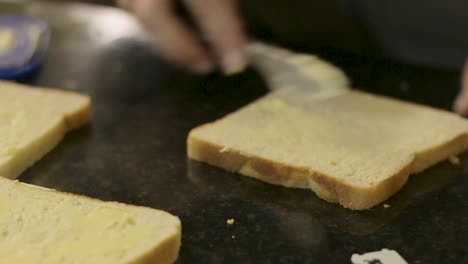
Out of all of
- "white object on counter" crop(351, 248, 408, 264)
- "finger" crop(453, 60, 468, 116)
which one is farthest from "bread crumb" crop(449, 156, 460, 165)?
"white object on counter" crop(351, 248, 408, 264)

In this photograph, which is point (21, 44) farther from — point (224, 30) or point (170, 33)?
point (224, 30)

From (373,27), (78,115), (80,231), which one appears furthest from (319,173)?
(373,27)

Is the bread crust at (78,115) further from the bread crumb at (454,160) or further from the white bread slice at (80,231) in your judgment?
the bread crumb at (454,160)

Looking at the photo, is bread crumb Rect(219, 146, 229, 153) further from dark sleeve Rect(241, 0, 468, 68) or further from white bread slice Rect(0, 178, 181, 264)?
dark sleeve Rect(241, 0, 468, 68)

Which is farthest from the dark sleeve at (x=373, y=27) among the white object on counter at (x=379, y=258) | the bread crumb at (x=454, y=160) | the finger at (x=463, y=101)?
the white object on counter at (x=379, y=258)

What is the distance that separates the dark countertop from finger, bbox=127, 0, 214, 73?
0.09 meters

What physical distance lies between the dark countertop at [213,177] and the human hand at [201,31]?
0.29ft

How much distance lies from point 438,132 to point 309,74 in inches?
13.7

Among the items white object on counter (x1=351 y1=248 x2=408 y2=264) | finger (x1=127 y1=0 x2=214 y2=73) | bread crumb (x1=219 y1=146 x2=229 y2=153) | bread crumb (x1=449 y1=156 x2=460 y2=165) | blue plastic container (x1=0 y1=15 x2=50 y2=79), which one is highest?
finger (x1=127 y1=0 x2=214 y2=73)

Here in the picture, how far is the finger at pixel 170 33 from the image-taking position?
6.24 ft

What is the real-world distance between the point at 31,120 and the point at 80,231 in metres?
0.51

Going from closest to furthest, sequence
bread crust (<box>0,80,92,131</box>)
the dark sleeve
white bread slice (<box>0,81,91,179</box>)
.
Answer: white bread slice (<box>0,81,91,179</box>), bread crust (<box>0,80,92,131</box>), the dark sleeve

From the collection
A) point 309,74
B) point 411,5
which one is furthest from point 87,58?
point 411,5

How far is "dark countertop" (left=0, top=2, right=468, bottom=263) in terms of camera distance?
1356 mm
